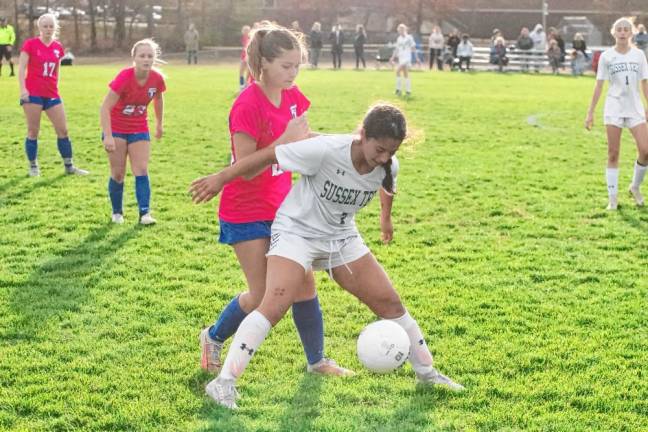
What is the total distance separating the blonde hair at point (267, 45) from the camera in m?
4.24

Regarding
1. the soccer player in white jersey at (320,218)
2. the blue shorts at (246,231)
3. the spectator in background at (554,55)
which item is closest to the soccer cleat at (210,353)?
the soccer player in white jersey at (320,218)

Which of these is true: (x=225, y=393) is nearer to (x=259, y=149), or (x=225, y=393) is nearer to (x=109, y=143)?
(x=259, y=149)

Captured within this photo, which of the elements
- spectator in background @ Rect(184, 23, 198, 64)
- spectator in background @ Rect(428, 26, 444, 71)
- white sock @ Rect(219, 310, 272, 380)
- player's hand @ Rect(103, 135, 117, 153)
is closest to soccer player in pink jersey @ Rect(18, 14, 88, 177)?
player's hand @ Rect(103, 135, 117, 153)

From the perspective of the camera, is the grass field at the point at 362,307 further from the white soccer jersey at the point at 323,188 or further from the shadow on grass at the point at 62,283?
the white soccer jersey at the point at 323,188

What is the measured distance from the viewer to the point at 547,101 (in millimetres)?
22422

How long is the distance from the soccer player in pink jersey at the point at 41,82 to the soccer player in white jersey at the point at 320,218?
717cm

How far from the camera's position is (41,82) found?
10.6m

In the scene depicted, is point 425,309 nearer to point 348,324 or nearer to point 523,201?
point 348,324

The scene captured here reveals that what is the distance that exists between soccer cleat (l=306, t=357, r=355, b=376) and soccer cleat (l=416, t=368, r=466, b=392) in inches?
16.6

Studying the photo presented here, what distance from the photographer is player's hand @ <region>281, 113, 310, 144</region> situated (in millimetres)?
4145

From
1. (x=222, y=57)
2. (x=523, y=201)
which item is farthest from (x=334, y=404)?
(x=222, y=57)

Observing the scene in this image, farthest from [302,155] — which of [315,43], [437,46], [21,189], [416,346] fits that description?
[437,46]

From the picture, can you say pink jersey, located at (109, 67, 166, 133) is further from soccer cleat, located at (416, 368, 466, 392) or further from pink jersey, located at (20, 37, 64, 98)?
soccer cleat, located at (416, 368, 466, 392)

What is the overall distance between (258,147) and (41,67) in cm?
715
